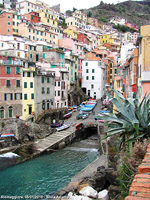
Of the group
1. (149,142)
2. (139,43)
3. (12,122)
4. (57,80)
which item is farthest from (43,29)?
(149,142)

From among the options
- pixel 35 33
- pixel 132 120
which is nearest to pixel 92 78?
pixel 35 33

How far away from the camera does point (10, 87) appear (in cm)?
4197

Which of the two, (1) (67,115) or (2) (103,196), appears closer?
(2) (103,196)

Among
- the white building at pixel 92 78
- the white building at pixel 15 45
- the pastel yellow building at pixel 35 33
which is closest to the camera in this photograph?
the white building at pixel 15 45

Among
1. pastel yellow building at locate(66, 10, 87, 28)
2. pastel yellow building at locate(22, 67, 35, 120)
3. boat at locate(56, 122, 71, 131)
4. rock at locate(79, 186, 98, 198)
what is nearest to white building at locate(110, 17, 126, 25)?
pastel yellow building at locate(66, 10, 87, 28)

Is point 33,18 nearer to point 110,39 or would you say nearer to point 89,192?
point 110,39

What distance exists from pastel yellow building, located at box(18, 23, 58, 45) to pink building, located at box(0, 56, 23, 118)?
1265 inches

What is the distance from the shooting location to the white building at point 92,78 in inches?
2761

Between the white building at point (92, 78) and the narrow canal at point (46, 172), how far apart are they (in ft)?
112

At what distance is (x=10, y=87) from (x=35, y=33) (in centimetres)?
3777

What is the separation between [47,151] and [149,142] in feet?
87.4

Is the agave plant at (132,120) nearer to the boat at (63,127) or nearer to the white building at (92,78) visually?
the boat at (63,127)

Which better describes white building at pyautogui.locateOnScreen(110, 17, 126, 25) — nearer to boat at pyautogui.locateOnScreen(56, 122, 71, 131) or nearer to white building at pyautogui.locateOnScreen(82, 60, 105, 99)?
white building at pyautogui.locateOnScreen(82, 60, 105, 99)

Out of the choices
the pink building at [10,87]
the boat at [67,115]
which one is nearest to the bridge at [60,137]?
the boat at [67,115]
